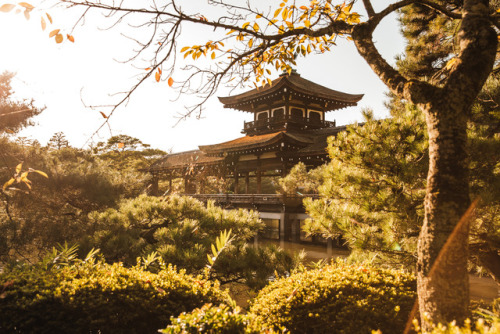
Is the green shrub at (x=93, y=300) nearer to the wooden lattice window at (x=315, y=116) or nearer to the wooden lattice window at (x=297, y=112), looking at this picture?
the wooden lattice window at (x=297, y=112)

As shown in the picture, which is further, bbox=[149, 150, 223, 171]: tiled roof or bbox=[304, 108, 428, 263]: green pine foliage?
bbox=[149, 150, 223, 171]: tiled roof

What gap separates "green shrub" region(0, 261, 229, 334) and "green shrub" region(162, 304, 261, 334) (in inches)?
39.4

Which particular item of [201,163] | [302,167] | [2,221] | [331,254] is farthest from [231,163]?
[2,221]

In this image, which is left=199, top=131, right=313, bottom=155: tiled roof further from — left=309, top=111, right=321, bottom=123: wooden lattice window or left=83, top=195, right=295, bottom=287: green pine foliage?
left=83, top=195, right=295, bottom=287: green pine foliage

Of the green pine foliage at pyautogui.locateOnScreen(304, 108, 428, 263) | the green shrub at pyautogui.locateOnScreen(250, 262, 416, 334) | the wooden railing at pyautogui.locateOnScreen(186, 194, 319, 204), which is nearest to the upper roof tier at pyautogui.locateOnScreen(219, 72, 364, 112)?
the wooden railing at pyautogui.locateOnScreen(186, 194, 319, 204)

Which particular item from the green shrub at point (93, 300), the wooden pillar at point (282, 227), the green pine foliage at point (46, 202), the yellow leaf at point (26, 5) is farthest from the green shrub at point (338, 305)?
the wooden pillar at point (282, 227)

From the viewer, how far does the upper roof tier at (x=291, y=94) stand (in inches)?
647

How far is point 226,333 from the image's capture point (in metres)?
1.80

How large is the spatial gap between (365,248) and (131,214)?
4.66m

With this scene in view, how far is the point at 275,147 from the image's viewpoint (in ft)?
49.1

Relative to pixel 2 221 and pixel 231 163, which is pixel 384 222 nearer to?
pixel 2 221

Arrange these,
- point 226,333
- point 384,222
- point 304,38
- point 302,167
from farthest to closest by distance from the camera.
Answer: point 302,167 → point 384,222 → point 304,38 → point 226,333

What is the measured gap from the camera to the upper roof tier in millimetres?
16427

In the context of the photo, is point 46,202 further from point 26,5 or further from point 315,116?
point 315,116
